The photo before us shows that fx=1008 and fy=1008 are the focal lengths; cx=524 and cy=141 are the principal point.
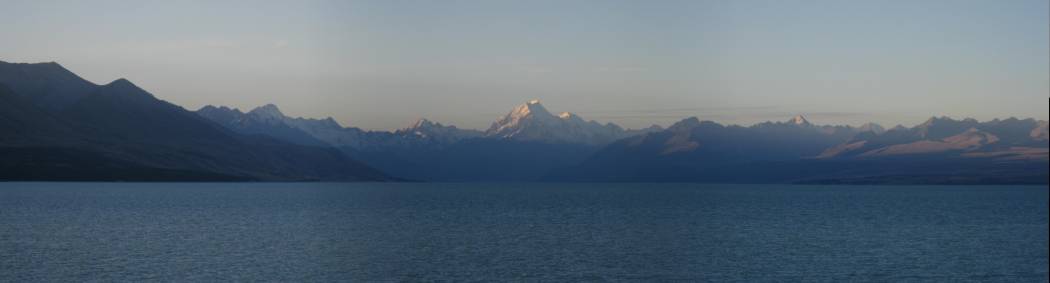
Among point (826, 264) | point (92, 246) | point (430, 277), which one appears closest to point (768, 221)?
point (826, 264)

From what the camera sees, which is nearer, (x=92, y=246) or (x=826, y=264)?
(x=826, y=264)

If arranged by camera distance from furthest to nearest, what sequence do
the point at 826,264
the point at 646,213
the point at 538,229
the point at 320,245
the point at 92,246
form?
the point at 646,213
the point at 538,229
the point at 320,245
the point at 92,246
the point at 826,264

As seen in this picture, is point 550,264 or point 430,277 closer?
point 430,277

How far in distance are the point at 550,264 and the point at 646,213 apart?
3902 inches

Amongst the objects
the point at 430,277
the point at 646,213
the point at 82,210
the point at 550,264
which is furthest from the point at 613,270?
the point at 82,210

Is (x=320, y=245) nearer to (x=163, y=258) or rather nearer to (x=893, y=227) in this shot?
(x=163, y=258)

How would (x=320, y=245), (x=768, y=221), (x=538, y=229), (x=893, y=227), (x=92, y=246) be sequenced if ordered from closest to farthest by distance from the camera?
1. (x=92, y=246)
2. (x=320, y=245)
3. (x=538, y=229)
4. (x=893, y=227)
5. (x=768, y=221)

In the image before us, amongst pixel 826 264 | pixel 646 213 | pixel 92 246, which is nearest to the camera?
pixel 826 264

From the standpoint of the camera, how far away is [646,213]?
190375mm

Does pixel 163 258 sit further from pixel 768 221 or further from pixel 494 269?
pixel 768 221

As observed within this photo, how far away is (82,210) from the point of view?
172 m

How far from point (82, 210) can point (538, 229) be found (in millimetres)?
84705

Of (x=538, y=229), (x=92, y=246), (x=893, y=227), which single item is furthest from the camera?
(x=893, y=227)

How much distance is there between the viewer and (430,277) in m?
84.4
